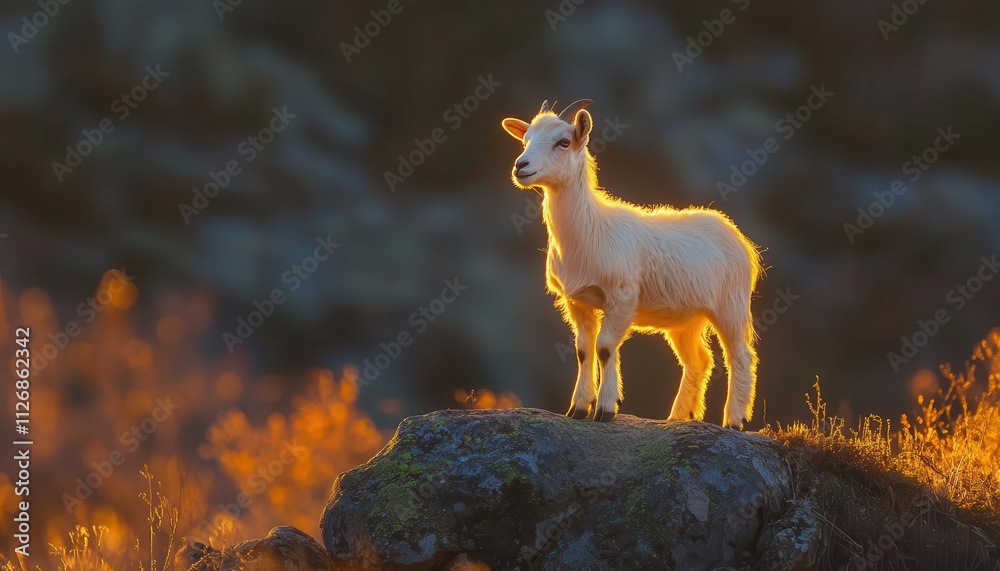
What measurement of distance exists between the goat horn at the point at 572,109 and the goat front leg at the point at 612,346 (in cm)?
157

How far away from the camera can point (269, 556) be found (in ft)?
25.1

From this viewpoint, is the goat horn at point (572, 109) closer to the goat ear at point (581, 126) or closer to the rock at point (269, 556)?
the goat ear at point (581, 126)

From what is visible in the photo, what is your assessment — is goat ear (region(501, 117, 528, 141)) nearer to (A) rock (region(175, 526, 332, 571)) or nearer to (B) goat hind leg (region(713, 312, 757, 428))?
(B) goat hind leg (region(713, 312, 757, 428))

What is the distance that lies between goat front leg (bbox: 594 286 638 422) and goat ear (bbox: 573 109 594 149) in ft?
4.45

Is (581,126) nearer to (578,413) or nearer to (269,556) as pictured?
(578,413)

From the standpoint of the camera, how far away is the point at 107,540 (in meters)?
8.01

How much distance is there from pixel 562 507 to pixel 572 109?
11.3 ft

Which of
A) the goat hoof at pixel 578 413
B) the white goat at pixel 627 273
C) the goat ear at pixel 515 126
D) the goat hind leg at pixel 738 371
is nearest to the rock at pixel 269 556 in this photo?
the goat hoof at pixel 578 413

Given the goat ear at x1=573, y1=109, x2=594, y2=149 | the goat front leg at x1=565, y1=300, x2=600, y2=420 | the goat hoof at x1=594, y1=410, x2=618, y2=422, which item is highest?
the goat ear at x1=573, y1=109, x2=594, y2=149

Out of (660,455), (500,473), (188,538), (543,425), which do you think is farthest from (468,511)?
(188,538)

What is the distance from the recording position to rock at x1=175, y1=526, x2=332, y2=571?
762 centimetres

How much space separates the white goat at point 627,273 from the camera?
29.0ft

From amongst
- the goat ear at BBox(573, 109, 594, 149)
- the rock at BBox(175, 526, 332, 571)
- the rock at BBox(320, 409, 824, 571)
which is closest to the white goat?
the goat ear at BBox(573, 109, 594, 149)

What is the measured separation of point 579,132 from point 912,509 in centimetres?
419
